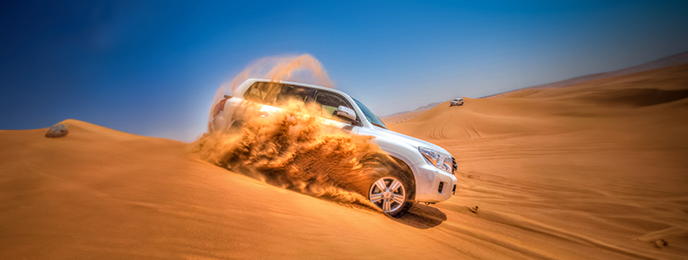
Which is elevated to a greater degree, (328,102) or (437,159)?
(328,102)

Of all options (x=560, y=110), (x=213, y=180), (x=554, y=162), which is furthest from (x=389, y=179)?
(x=560, y=110)

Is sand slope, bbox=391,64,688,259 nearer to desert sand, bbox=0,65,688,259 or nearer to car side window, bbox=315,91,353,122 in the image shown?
desert sand, bbox=0,65,688,259

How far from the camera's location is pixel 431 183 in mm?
3527

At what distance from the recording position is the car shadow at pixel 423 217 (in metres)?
3.43

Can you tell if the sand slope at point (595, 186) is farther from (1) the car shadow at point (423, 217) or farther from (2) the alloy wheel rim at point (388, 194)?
(2) the alloy wheel rim at point (388, 194)

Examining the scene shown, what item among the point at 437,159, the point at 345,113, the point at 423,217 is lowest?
the point at 423,217

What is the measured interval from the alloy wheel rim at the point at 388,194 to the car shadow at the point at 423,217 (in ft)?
0.65

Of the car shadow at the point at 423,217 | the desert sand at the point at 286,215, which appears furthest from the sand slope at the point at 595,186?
the car shadow at the point at 423,217

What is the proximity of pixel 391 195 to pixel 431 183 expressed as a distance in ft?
1.85

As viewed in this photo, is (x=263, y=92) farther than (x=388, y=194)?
Yes

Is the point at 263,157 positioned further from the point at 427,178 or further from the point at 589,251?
the point at 589,251

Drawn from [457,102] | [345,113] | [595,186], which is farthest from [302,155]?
[457,102]

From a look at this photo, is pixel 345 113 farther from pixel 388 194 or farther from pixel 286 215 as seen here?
pixel 286 215

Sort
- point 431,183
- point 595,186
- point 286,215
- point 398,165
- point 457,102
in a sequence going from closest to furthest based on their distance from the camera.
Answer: point 286,215, point 431,183, point 398,165, point 595,186, point 457,102
